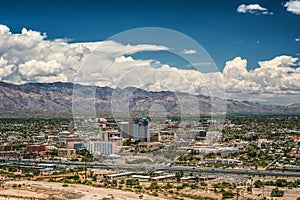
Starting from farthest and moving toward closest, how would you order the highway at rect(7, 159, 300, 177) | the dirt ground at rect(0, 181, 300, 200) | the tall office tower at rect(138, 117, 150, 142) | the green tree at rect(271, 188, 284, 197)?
the highway at rect(7, 159, 300, 177)
the tall office tower at rect(138, 117, 150, 142)
the green tree at rect(271, 188, 284, 197)
the dirt ground at rect(0, 181, 300, 200)

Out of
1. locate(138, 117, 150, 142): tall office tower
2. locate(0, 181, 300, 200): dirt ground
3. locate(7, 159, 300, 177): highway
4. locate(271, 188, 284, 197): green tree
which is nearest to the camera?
locate(0, 181, 300, 200): dirt ground

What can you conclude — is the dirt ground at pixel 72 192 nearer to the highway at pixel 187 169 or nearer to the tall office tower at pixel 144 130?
the tall office tower at pixel 144 130

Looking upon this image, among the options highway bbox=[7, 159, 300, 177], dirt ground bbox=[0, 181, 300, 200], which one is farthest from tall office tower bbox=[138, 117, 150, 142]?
dirt ground bbox=[0, 181, 300, 200]

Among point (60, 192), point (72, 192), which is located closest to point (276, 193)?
point (72, 192)

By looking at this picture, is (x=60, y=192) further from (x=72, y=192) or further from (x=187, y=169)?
(x=187, y=169)

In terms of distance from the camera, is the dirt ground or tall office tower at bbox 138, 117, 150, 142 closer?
the dirt ground

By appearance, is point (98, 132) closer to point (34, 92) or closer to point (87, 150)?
point (87, 150)

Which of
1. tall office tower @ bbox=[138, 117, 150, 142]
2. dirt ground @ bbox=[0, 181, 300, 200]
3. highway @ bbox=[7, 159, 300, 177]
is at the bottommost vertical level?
dirt ground @ bbox=[0, 181, 300, 200]

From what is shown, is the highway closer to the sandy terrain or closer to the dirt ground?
the dirt ground

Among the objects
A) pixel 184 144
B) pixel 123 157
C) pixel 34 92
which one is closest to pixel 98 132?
pixel 123 157

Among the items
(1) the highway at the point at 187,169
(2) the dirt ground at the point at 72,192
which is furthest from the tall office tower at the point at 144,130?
(2) the dirt ground at the point at 72,192
